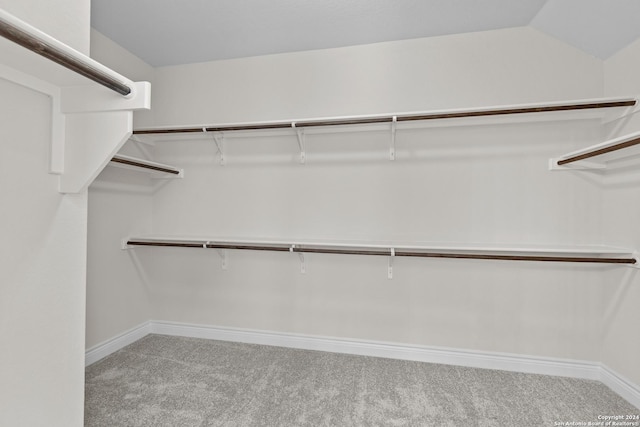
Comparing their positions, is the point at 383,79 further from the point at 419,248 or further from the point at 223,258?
the point at 223,258

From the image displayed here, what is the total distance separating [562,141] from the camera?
1.95 m

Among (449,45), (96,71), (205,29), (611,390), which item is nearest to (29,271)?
(96,71)

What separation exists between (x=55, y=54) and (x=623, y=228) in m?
2.55

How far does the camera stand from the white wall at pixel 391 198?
1.97m

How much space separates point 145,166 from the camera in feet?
6.99

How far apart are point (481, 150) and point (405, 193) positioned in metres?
0.55

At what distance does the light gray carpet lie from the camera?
1547 mm

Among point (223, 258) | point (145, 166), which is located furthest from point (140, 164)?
point (223, 258)

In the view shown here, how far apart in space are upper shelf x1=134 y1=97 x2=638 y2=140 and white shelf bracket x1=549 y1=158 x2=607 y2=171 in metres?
0.27

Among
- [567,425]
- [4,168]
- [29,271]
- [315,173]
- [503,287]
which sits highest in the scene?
[315,173]

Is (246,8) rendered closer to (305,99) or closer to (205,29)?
(205,29)

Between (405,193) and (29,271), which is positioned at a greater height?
(405,193)

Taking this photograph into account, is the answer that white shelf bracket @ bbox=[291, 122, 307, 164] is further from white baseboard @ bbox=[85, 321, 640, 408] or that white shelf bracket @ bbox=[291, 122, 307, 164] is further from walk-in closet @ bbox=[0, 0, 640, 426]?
white baseboard @ bbox=[85, 321, 640, 408]

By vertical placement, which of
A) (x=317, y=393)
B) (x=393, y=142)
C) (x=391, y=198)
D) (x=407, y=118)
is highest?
(x=407, y=118)
